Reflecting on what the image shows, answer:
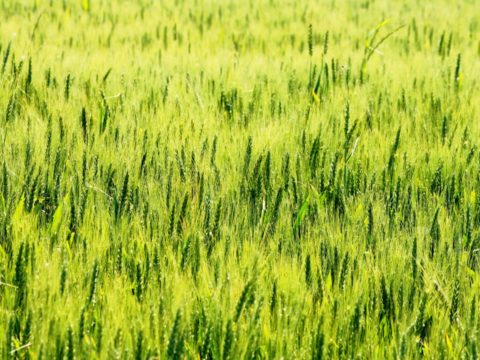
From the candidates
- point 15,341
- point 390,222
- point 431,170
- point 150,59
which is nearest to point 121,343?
point 15,341

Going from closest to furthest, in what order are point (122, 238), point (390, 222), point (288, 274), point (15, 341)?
point (15, 341) < point (288, 274) < point (122, 238) < point (390, 222)

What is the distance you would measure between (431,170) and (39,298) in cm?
114

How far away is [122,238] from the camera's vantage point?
1.27 m

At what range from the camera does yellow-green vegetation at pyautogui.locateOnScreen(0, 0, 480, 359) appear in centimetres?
98

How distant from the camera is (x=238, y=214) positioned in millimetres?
1485

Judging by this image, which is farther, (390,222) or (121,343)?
(390,222)

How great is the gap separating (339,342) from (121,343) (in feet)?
1.09

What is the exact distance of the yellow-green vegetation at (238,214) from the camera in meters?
0.98

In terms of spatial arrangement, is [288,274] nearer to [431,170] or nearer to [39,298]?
[39,298]

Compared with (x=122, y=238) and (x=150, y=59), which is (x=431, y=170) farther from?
(x=150, y=59)

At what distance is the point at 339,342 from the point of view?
0.99 meters

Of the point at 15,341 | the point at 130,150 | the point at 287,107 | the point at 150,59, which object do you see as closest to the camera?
the point at 15,341

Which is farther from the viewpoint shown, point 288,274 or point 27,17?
point 27,17

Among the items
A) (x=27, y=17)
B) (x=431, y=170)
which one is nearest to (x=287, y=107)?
(x=431, y=170)
